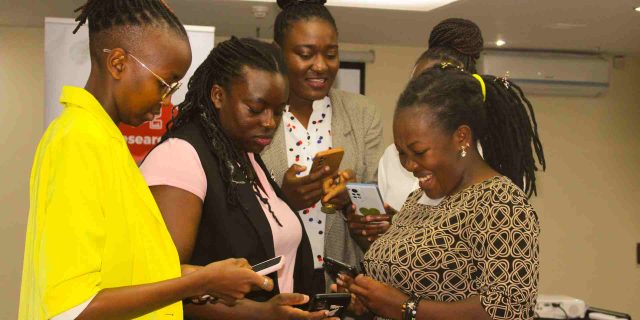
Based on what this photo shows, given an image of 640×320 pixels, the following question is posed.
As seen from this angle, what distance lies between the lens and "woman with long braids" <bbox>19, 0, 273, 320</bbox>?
1328 mm

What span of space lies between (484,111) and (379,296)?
57cm

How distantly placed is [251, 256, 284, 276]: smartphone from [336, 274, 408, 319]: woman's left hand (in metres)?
0.35

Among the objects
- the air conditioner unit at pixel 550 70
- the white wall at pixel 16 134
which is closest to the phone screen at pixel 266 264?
the white wall at pixel 16 134

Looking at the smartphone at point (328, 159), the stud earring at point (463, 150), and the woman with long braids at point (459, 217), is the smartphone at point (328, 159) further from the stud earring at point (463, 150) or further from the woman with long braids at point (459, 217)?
the stud earring at point (463, 150)

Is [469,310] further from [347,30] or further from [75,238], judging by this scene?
[347,30]

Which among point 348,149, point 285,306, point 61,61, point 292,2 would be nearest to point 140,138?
point 61,61

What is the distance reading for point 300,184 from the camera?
102 inches

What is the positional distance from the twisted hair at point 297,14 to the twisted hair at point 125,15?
127 centimetres

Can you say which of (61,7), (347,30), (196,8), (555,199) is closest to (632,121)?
(555,199)

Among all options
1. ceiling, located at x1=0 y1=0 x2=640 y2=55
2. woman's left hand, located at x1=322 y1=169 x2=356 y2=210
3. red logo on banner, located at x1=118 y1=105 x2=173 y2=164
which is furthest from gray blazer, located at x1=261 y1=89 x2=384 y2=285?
ceiling, located at x1=0 y1=0 x2=640 y2=55

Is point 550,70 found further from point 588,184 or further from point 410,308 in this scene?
point 410,308

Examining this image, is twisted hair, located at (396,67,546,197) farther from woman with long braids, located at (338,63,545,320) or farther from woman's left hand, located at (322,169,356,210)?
woman's left hand, located at (322,169,356,210)

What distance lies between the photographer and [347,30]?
7113mm

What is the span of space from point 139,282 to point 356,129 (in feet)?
5.11
